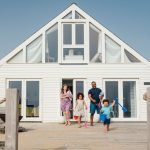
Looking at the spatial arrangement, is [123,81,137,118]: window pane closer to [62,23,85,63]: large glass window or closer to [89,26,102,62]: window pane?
[89,26,102,62]: window pane

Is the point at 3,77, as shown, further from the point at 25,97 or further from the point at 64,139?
the point at 64,139

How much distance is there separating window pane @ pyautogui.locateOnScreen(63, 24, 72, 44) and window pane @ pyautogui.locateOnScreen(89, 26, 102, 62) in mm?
1012

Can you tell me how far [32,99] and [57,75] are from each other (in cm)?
164

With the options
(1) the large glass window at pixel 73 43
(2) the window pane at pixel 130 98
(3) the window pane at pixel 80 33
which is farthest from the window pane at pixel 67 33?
(2) the window pane at pixel 130 98

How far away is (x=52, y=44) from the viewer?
1966cm

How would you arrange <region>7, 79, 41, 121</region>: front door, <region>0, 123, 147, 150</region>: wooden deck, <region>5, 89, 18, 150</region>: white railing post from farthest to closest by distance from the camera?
<region>7, 79, 41, 121</region>: front door < <region>0, 123, 147, 150</region>: wooden deck < <region>5, 89, 18, 150</region>: white railing post

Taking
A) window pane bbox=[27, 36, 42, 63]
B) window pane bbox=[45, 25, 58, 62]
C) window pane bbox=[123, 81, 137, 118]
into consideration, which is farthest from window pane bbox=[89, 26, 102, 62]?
window pane bbox=[27, 36, 42, 63]

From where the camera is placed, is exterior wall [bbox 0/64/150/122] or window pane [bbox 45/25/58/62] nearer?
exterior wall [bbox 0/64/150/122]

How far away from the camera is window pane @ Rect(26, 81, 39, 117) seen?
19.2 metres

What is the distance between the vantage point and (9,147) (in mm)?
7367

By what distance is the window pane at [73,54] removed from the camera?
19.5 meters

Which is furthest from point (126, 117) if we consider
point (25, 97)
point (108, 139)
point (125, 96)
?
point (108, 139)

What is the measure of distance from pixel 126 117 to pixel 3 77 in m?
6.16

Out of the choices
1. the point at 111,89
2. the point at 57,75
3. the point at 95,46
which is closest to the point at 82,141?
the point at 57,75
